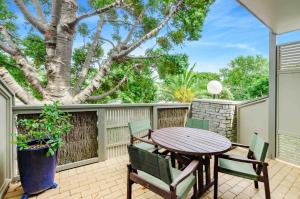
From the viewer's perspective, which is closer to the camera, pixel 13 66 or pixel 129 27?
pixel 13 66

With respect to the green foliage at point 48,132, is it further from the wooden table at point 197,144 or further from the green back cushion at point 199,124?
the green back cushion at point 199,124

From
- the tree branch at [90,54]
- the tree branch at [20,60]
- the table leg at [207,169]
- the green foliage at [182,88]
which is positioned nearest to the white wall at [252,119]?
the table leg at [207,169]

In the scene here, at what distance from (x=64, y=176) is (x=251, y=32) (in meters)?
Result: 26.7

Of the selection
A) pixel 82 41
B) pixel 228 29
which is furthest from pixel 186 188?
pixel 228 29

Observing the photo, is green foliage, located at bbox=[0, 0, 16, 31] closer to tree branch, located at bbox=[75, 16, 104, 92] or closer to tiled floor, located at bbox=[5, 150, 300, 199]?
tree branch, located at bbox=[75, 16, 104, 92]

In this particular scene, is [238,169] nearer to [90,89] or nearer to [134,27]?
[90,89]

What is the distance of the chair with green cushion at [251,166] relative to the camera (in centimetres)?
207

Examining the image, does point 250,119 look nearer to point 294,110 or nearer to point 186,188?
point 294,110

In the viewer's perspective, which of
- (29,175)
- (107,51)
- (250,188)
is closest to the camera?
(29,175)

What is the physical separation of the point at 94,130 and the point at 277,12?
3.84 metres

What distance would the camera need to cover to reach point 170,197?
1594 mm

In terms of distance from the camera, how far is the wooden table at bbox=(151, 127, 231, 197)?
2.15m

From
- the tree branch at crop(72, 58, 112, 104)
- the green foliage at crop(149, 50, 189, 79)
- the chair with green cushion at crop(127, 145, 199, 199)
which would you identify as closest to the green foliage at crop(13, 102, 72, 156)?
the chair with green cushion at crop(127, 145, 199, 199)

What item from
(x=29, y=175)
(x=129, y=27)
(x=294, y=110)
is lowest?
(x=29, y=175)
